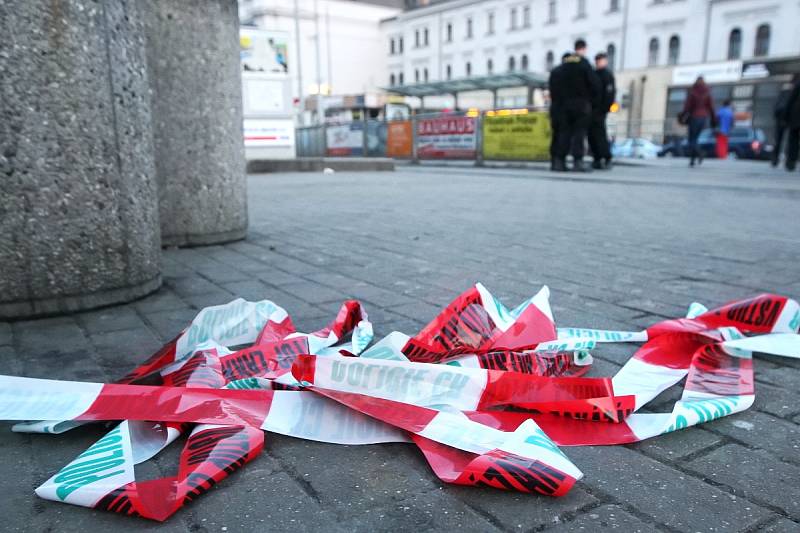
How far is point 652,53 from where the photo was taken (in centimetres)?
4706

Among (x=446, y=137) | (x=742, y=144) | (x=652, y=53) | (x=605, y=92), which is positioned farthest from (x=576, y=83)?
(x=652, y=53)

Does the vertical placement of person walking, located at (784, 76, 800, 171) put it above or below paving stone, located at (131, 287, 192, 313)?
above

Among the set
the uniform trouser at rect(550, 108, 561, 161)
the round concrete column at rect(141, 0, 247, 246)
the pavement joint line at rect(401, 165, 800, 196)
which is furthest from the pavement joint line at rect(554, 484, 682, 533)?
the uniform trouser at rect(550, 108, 561, 161)

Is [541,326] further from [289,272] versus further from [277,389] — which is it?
[289,272]

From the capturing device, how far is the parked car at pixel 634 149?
90.7 feet

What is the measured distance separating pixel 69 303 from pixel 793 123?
14277 millimetres

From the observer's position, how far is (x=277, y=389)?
1.98 m

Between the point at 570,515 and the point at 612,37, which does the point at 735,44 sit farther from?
the point at 570,515

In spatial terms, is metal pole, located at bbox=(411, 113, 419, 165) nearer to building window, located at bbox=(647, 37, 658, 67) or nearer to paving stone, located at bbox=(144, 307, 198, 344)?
paving stone, located at bbox=(144, 307, 198, 344)

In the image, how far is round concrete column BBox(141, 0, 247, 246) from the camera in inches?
169

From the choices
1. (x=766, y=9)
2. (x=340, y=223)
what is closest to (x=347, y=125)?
(x=340, y=223)

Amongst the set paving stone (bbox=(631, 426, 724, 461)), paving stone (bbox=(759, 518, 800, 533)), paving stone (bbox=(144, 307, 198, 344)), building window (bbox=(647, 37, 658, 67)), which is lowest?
paving stone (bbox=(144, 307, 198, 344))

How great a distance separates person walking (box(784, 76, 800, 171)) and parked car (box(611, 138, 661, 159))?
45.5 ft

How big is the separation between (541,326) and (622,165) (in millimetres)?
16006
